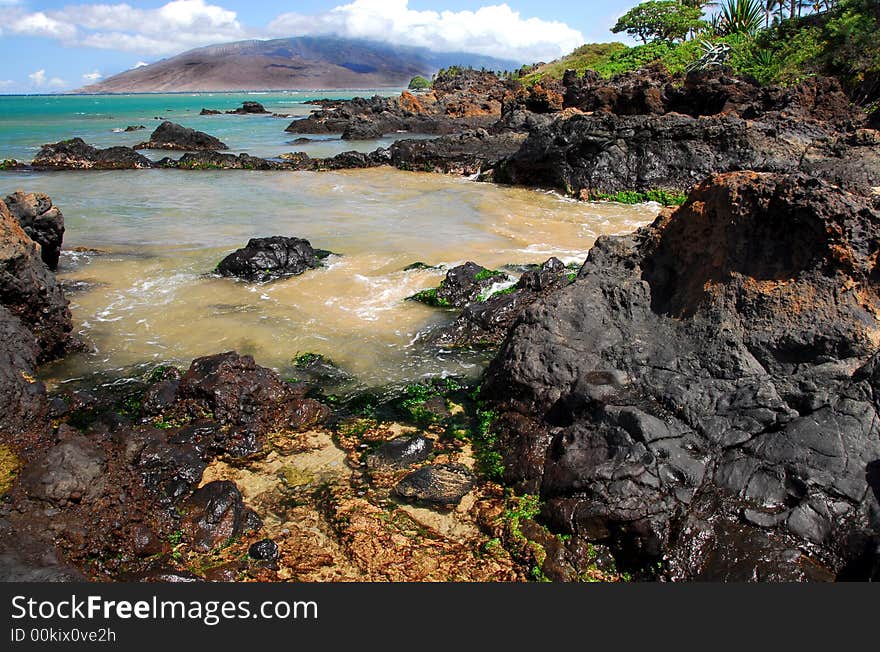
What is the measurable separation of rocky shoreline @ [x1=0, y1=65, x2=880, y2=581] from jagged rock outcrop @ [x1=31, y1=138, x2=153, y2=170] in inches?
859

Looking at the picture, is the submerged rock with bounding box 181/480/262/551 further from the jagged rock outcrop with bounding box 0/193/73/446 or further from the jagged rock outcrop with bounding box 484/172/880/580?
the jagged rock outcrop with bounding box 484/172/880/580

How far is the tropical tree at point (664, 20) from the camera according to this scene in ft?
164

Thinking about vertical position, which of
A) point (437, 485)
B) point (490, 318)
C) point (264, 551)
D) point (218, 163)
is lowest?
point (264, 551)

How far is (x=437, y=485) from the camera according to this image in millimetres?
5098

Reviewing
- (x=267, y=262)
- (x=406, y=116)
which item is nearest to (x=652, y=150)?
(x=267, y=262)

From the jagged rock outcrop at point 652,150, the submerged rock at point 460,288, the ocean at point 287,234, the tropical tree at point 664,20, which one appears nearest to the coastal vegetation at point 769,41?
the tropical tree at point 664,20

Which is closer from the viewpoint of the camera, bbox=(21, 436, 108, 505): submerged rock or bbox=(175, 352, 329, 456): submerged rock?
bbox=(21, 436, 108, 505): submerged rock

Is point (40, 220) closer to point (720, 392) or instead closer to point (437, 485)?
point (437, 485)

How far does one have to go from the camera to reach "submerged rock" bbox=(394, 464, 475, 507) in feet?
16.4

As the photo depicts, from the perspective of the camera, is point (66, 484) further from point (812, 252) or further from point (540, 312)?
point (812, 252)

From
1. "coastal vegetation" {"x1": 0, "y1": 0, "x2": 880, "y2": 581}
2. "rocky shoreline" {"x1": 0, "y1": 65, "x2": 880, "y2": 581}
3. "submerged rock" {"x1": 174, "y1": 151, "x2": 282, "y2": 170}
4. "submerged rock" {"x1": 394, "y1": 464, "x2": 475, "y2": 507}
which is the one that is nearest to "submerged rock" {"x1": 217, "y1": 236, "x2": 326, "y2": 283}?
"coastal vegetation" {"x1": 0, "y1": 0, "x2": 880, "y2": 581}

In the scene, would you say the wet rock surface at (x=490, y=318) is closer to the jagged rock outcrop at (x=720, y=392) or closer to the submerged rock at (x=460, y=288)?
the submerged rock at (x=460, y=288)

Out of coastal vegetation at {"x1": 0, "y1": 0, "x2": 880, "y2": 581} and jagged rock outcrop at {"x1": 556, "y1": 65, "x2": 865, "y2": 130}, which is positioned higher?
jagged rock outcrop at {"x1": 556, "y1": 65, "x2": 865, "y2": 130}

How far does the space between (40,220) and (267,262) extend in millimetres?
4211
